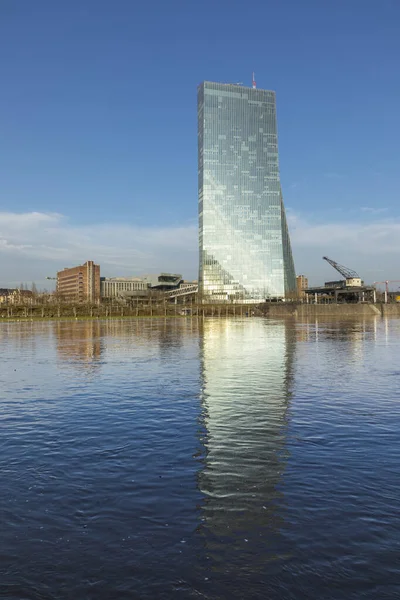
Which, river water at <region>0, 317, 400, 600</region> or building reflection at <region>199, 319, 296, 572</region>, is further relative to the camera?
building reflection at <region>199, 319, 296, 572</region>

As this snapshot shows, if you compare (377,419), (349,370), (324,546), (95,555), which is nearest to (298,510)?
(324,546)

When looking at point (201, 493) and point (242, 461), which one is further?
point (242, 461)

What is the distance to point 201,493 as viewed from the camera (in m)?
12.3

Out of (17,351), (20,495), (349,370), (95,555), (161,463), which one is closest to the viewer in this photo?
(95,555)

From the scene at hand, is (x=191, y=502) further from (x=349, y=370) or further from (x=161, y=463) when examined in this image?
(x=349, y=370)

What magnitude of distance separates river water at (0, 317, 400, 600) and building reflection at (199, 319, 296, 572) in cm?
5

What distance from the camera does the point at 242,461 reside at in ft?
48.7

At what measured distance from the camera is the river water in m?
8.71

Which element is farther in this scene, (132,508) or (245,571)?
(132,508)

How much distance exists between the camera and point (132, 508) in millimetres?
11523

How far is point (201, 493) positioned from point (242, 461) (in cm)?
282

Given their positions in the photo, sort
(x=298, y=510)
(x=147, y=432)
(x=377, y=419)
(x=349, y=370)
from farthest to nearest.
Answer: (x=349, y=370)
(x=377, y=419)
(x=147, y=432)
(x=298, y=510)

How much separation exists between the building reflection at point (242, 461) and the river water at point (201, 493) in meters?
0.05

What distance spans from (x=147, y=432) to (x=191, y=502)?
7010 millimetres
